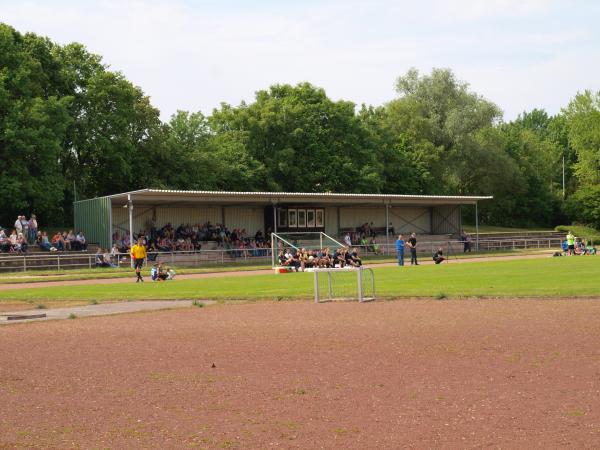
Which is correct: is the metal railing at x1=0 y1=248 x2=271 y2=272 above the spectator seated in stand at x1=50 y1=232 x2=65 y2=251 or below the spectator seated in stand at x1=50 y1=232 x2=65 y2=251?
below

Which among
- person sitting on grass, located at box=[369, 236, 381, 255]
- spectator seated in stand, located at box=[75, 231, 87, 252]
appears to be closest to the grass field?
spectator seated in stand, located at box=[75, 231, 87, 252]

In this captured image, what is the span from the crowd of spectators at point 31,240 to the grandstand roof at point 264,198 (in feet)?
10.7

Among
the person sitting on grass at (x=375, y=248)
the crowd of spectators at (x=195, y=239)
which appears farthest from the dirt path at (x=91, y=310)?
the person sitting on grass at (x=375, y=248)

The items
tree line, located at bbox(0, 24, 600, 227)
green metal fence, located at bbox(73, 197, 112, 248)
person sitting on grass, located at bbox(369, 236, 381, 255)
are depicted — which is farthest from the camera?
person sitting on grass, located at bbox(369, 236, 381, 255)

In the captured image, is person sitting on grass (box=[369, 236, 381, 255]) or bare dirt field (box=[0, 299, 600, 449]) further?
person sitting on grass (box=[369, 236, 381, 255])

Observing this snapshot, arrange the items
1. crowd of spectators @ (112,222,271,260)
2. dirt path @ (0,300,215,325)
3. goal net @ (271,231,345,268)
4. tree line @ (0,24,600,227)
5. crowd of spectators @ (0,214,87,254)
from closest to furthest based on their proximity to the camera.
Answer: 1. dirt path @ (0,300,215,325)
2. crowd of spectators @ (0,214,87,254)
3. goal net @ (271,231,345,268)
4. crowd of spectators @ (112,222,271,260)
5. tree line @ (0,24,600,227)

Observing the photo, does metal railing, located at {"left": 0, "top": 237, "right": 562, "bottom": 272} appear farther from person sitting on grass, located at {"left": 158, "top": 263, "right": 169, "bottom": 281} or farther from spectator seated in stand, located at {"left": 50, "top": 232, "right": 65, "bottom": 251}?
person sitting on grass, located at {"left": 158, "top": 263, "right": 169, "bottom": 281}

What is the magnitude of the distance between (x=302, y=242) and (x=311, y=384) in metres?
33.5

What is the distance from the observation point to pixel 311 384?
31.4ft

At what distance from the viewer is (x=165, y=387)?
9648mm

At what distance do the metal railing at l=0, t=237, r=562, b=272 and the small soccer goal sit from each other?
20452 millimetres

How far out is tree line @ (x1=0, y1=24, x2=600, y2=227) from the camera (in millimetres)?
49562

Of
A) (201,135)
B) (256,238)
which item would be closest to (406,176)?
(201,135)

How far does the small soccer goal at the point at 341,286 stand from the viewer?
21.3 metres
